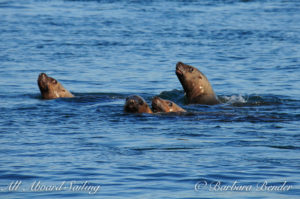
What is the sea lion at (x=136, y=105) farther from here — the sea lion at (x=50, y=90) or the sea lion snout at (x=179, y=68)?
the sea lion at (x=50, y=90)

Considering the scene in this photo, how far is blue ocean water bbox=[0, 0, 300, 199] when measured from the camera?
316 inches

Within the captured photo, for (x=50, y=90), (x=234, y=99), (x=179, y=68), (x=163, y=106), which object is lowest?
(x=234, y=99)

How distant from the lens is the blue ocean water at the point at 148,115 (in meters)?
8.03

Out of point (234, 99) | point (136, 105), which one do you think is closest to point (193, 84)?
point (234, 99)

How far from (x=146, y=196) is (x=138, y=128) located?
11.9ft

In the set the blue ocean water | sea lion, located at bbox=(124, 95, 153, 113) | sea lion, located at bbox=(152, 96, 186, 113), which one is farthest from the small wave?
sea lion, located at bbox=(124, 95, 153, 113)

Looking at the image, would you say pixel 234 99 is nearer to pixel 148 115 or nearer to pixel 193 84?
pixel 193 84

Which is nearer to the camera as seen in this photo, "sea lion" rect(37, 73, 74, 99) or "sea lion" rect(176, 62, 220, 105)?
"sea lion" rect(176, 62, 220, 105)

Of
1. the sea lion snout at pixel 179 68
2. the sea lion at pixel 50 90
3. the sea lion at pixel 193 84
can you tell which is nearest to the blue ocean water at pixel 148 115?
the sea lion at pixel 193 84

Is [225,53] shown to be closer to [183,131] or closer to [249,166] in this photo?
[183,131]

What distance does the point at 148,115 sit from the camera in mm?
12086

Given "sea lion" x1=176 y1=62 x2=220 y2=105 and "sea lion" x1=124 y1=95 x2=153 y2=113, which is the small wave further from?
"sea lion" x1=124 y1=95 x2=153 y2=113

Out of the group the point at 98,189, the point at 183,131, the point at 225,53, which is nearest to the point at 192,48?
the point at 225,53

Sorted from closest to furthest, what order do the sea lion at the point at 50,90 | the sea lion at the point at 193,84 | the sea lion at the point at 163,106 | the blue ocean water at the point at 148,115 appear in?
the blue ocean water at the point at 148,115
the sea lion at the point at 163,106
the sea lion at the point at 193,84
the sea lion at the point at 50,90
